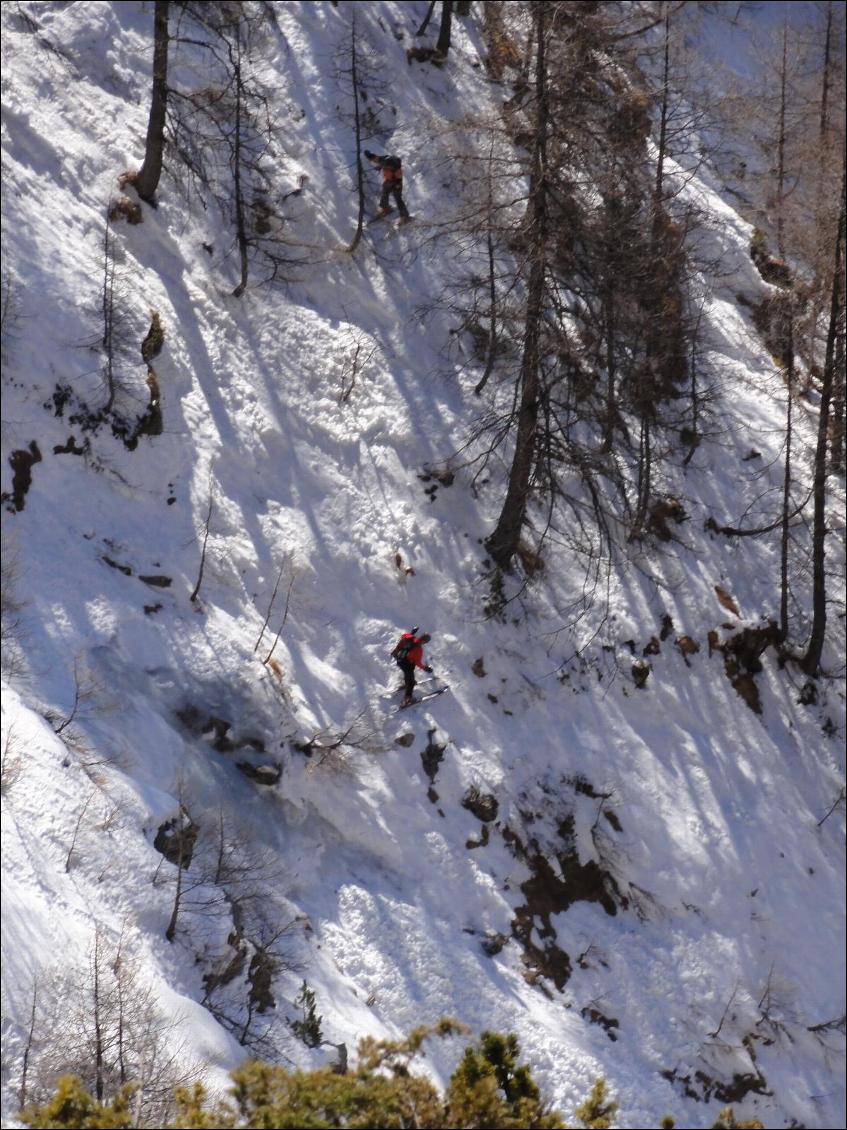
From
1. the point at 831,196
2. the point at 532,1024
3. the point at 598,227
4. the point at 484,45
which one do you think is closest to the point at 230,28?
the point at 484,45

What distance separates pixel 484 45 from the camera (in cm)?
2244

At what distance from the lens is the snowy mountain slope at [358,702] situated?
37.1ft

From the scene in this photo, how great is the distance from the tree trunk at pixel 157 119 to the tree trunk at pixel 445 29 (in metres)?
7.62

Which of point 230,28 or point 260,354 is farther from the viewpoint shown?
point 230,28

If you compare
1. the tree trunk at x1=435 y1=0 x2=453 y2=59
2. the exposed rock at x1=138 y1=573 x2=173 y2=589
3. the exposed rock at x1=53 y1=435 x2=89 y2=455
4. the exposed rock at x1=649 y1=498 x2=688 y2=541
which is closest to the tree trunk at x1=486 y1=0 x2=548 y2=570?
the exposed rock at x1=649 y1=498 x2=688 y2=541

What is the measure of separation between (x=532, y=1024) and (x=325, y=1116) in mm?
6732

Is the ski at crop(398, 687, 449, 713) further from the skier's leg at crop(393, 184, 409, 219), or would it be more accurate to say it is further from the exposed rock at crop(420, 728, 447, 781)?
the skier's leg at crop(393, 184, 409, 219)

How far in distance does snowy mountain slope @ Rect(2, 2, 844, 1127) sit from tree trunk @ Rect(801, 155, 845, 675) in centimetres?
76

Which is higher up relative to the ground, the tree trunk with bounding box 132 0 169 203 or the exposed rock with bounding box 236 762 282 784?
the tree trunk with bounding box 132 0 169 203

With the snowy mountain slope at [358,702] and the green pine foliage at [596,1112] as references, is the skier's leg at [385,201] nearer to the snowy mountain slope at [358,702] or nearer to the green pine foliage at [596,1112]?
the snowy mountain slope at [358,702]

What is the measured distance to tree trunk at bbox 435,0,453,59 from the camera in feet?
68.5

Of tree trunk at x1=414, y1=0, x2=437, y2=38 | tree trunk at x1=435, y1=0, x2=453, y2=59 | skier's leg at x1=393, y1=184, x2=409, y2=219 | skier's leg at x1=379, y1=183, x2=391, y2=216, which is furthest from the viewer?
tree trunk at x1=414, y1=0, x2=437, y2=38

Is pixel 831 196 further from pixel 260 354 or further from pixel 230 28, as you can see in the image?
pixel 230 28

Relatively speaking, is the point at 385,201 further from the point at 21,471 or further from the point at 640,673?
the point at 640,673
